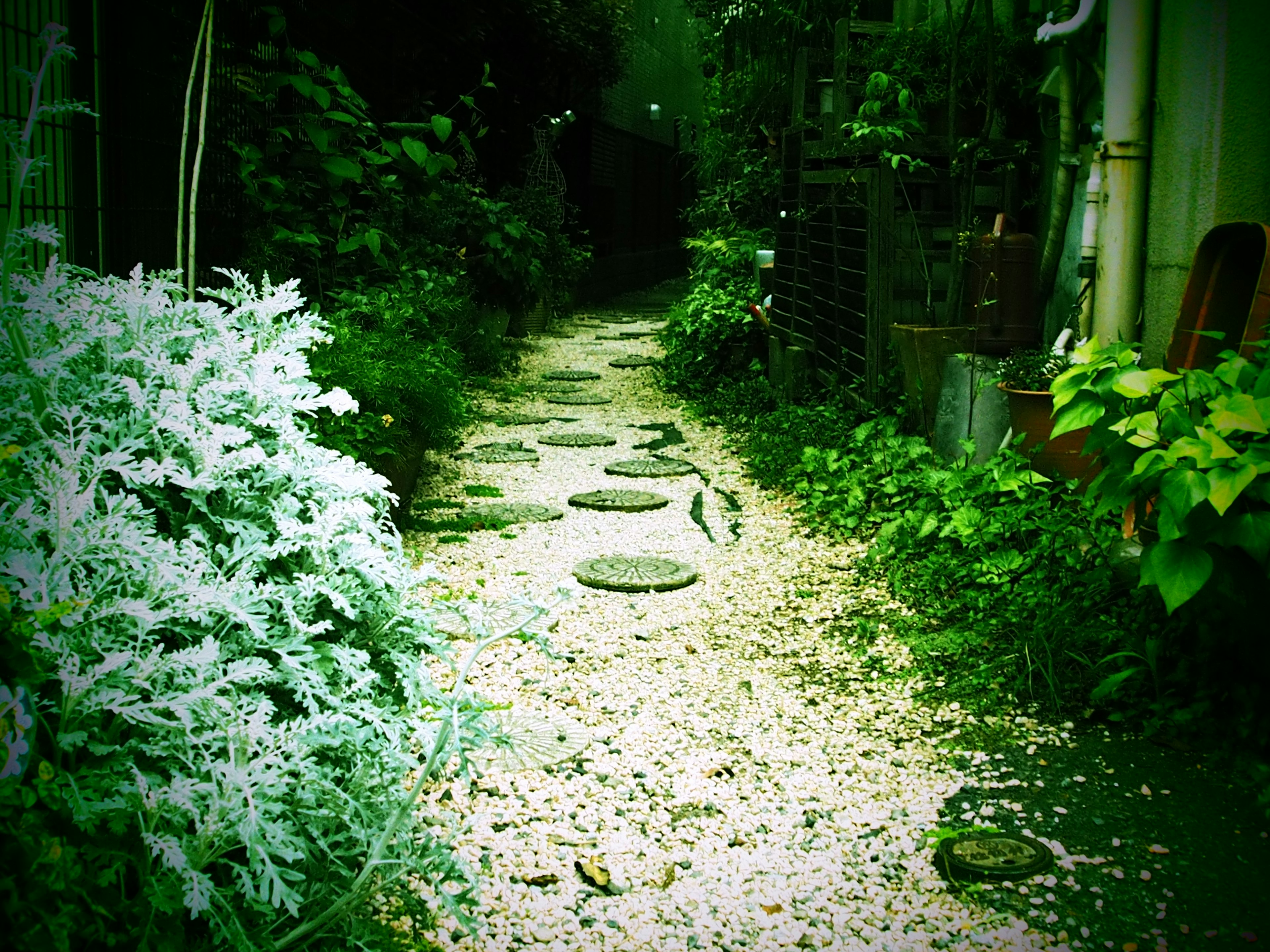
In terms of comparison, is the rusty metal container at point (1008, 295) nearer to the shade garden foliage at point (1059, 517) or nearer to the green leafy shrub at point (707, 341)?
the shade garden foliage at point (1059, 517)

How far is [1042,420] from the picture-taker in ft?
14.0

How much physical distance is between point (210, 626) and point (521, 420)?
234 inches

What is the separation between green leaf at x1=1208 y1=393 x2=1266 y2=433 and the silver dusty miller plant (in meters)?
1.78

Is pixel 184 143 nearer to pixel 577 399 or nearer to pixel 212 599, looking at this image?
pixel 212 599

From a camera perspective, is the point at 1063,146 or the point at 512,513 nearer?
the point at 1063,146

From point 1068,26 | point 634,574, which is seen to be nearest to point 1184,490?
point 634,574

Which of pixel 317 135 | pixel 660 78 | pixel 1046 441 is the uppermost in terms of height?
pixel 660 78

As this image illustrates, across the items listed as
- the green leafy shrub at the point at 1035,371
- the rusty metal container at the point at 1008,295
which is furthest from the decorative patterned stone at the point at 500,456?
the green leafy shrub at the point at 1035,371

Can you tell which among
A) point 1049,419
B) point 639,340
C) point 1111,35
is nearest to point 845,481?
point 1049,419

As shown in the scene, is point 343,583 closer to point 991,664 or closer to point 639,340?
point 991,664

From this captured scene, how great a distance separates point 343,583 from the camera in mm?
2119

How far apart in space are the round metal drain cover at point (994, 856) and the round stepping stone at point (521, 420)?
5512mm

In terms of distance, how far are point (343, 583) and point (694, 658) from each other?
1.85 meters

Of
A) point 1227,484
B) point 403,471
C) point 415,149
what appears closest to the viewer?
point 1227,484
